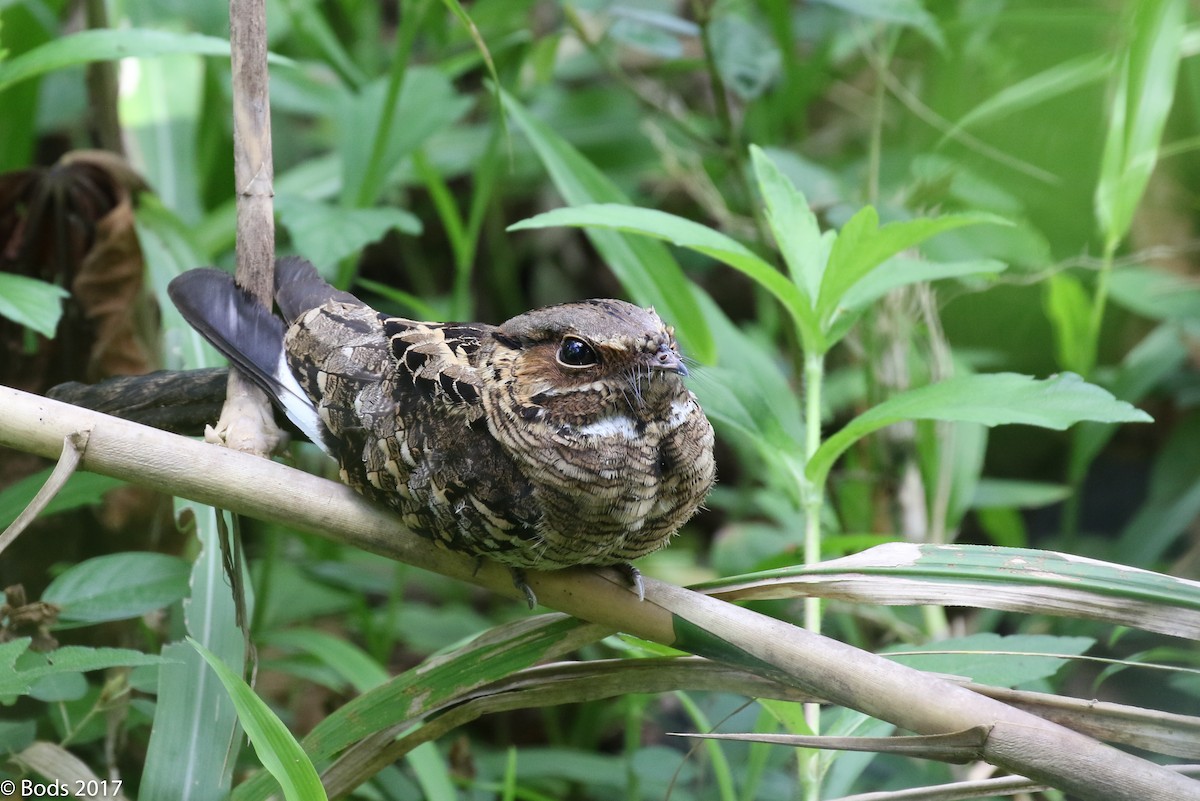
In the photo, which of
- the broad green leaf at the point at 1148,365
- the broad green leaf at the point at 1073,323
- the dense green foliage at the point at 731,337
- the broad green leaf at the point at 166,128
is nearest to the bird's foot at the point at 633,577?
the dense green foliage at the point at 731,337

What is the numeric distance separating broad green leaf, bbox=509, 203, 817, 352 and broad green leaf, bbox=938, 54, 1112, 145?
4.29ft

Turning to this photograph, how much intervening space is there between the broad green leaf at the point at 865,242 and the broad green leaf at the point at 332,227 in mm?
1019

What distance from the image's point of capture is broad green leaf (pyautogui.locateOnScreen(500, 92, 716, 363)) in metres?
2.32

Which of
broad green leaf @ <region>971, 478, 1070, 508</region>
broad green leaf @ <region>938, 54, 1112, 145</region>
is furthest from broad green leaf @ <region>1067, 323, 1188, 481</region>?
broad green leaf @ <region>938, 54, 1112, 145</region>

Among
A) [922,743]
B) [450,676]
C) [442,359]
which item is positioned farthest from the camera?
[442,359]

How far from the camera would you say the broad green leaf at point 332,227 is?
221 centimetres

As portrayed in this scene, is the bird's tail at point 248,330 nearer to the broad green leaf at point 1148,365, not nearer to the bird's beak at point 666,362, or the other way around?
the bird's beak at point 666,362

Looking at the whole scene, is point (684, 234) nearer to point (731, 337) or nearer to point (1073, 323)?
point (731, 337)

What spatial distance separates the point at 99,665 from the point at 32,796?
65cm

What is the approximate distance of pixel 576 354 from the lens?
163 centimetres

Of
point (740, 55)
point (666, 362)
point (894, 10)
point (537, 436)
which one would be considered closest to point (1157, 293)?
point (894, 10)

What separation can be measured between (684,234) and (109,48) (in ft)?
3.77

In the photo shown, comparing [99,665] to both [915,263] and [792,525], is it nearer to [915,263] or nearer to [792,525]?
[915,263]

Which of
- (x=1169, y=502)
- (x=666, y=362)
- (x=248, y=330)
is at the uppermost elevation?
(x=1169, y=502)
